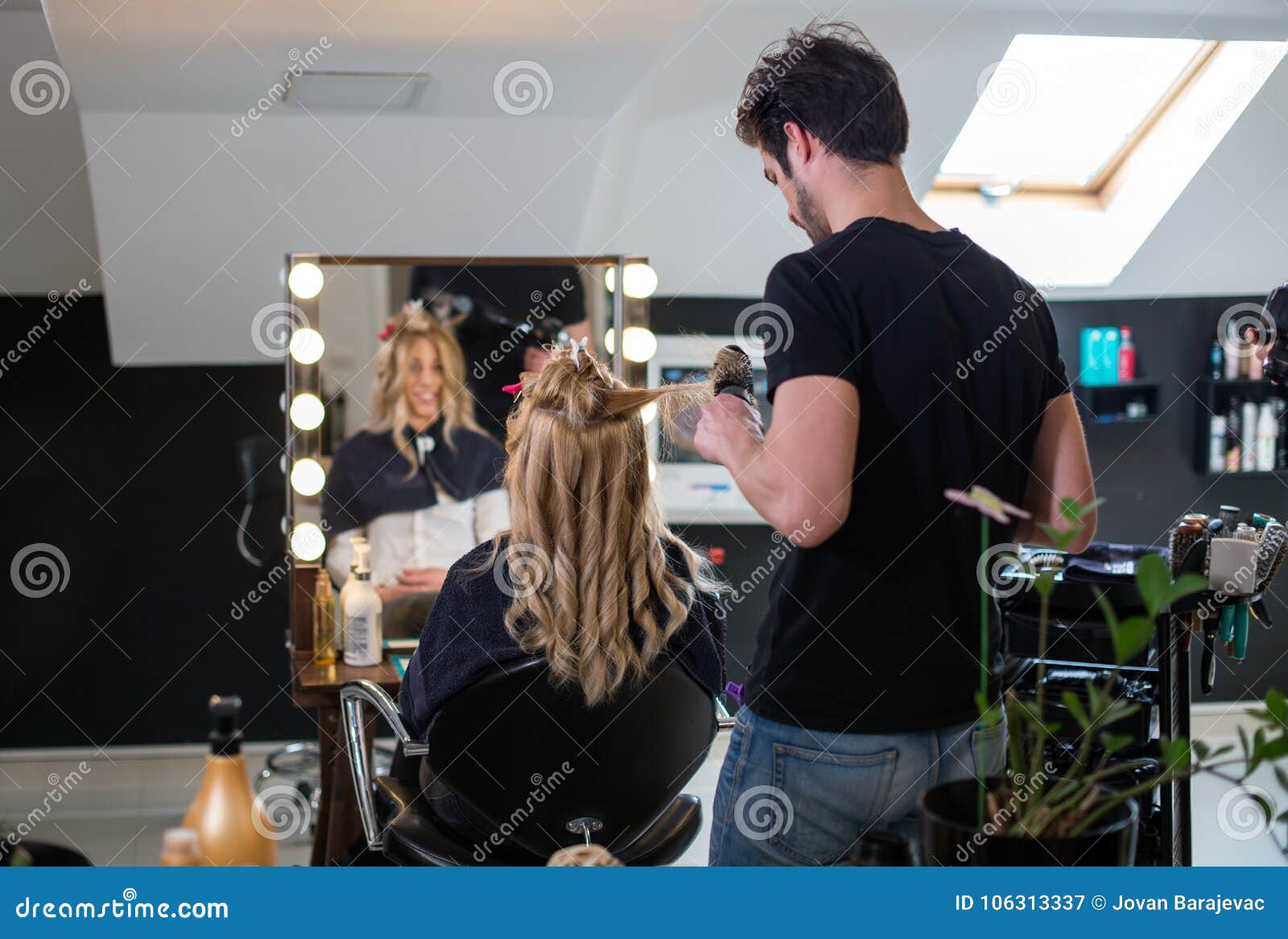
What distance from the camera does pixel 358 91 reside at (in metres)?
2.75

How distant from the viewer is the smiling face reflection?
2.76 m

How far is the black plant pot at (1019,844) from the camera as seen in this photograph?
70 centimetres

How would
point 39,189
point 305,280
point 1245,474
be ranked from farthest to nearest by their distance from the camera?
point 1245,474
point 39,189
point 305,280

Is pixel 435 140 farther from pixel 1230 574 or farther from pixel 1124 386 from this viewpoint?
pixel 1124 386

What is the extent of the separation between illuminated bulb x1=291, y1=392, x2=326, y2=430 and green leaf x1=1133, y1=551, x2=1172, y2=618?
2.19 metres

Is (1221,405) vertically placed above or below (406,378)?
above

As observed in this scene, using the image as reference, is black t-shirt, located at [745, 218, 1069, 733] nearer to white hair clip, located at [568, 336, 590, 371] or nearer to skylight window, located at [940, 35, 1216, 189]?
white hair clip, located at [568, 336, 590, 371]

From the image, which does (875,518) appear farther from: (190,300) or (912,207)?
(190,300)

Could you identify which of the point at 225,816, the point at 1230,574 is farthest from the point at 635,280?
the point at 225,816

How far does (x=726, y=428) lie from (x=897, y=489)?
177 millimetres

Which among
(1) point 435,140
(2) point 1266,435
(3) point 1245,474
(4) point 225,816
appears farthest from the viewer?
(3) point 1245,474

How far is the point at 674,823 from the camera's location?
1.90 meters
